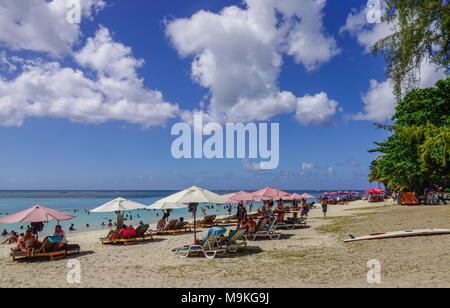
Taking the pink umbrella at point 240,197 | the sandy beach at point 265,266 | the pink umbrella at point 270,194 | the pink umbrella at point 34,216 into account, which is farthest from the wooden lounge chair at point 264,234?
the pink umbrella at point 34,216

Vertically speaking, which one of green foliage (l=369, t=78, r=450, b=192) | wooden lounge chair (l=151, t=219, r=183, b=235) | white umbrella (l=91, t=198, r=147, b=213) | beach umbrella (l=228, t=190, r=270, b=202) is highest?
green foliage (l=369, t=78, r=450, b=192)

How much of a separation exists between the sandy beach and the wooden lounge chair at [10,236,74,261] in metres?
0.24

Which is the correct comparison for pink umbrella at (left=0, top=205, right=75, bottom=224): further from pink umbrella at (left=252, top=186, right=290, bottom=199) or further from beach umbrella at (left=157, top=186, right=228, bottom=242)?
pink umbrella at (left=252, top=186, right=290, bottom=199)

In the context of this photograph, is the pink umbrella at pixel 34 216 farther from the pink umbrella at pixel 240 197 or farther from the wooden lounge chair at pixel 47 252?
the pink umbrella at pixel 240 197

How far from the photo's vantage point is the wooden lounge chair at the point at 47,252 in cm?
996

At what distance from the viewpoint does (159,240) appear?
A: 14.1 meters

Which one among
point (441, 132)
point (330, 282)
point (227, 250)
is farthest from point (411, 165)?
point (330, 282)

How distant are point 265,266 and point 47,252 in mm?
7446

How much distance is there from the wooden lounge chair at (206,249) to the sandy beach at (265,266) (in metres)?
0.28

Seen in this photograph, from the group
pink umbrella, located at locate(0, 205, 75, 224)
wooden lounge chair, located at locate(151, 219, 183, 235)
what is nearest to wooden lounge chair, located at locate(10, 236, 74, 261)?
pink umbrella, located at locate(0, 205, 75, 224)

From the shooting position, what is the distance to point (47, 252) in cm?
1014

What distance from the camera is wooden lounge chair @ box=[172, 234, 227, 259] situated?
955 cm

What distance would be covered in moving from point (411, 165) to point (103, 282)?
78.2 feet
